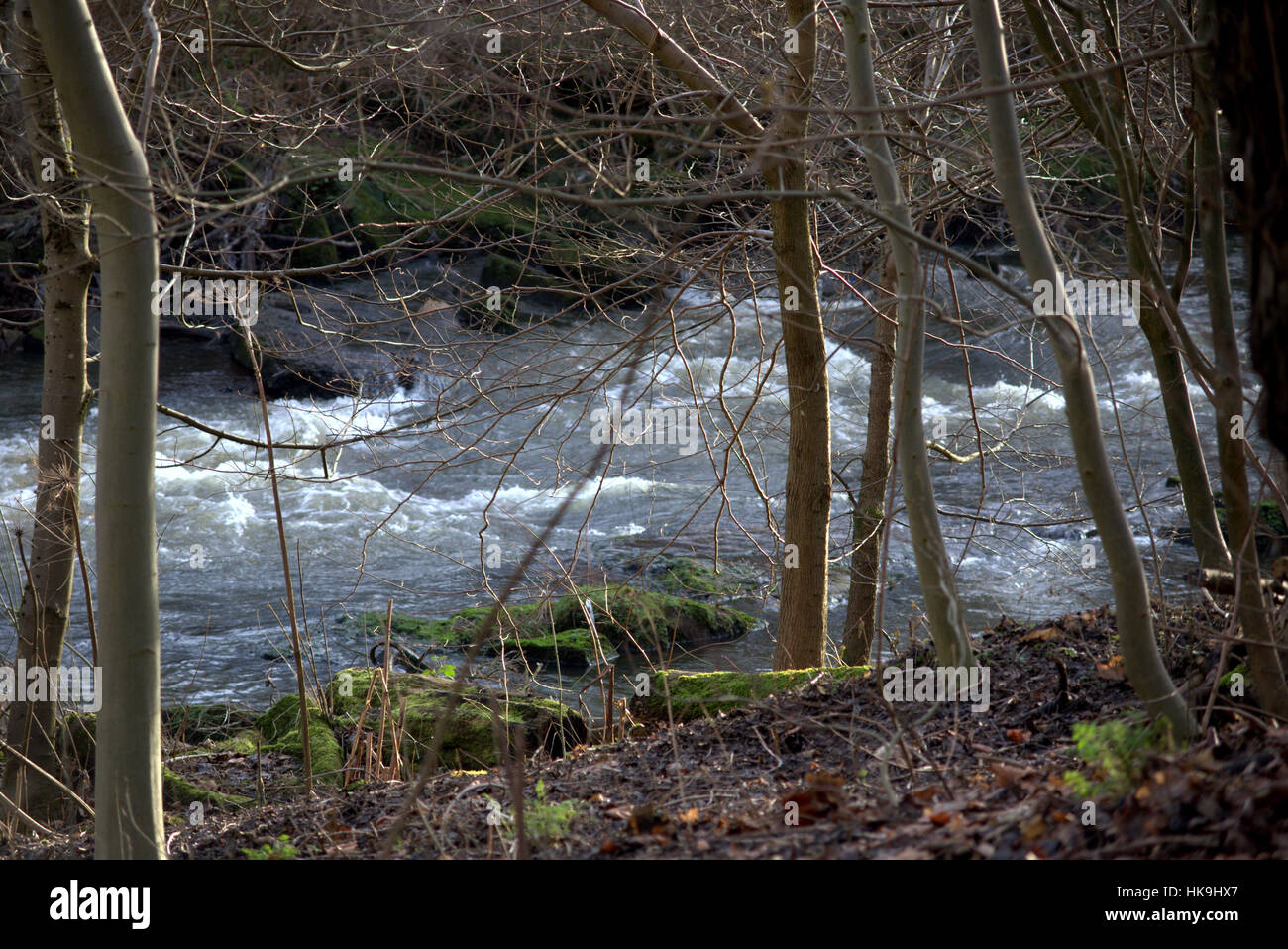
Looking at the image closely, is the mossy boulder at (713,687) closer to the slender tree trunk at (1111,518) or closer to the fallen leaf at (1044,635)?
the fallen leaf at (1044,635)

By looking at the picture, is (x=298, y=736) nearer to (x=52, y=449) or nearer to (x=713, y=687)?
(x=52, y=449)

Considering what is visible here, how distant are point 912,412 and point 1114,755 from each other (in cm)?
134

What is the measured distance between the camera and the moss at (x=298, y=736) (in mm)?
5523

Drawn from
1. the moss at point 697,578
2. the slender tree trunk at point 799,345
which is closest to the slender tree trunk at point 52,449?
the slender tree trunk at point 799,345

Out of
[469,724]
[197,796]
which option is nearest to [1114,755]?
[469,724]

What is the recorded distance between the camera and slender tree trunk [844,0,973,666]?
129 inches

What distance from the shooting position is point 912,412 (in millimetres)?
3490
